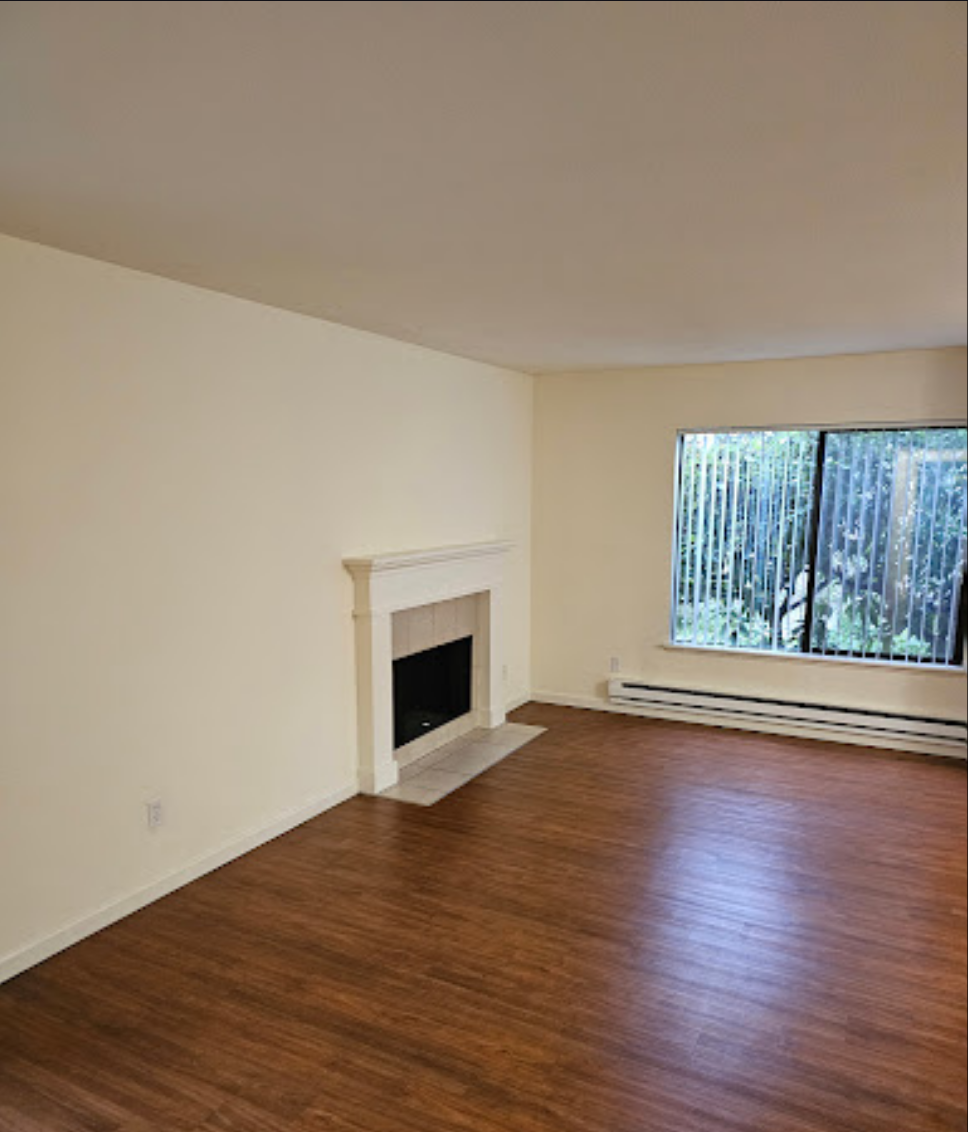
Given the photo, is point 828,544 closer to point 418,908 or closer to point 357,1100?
point 418,908

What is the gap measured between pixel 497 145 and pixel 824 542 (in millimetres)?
3878

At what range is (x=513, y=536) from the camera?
546 centimetres

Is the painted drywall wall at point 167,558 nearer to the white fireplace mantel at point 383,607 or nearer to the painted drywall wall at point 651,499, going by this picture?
the white fireplace mantel at point 383,607

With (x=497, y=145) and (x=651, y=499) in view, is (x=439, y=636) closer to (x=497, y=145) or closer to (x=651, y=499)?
(x=651, y=499)

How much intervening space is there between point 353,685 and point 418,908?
1311mm

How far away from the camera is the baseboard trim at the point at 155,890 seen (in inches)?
101

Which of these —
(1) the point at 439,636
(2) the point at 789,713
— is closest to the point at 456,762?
(1) the point at 439,636

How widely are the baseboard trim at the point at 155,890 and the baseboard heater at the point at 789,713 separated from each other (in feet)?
7.56

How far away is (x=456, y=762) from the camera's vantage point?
4516 millimetres

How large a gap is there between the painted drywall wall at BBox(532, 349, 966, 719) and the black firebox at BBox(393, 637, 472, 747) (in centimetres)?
91

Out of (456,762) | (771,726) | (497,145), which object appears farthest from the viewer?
(771,726)

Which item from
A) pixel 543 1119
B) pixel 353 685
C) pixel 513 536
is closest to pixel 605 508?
pixel 513 536

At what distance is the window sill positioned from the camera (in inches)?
181

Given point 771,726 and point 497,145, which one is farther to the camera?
point 771,726
